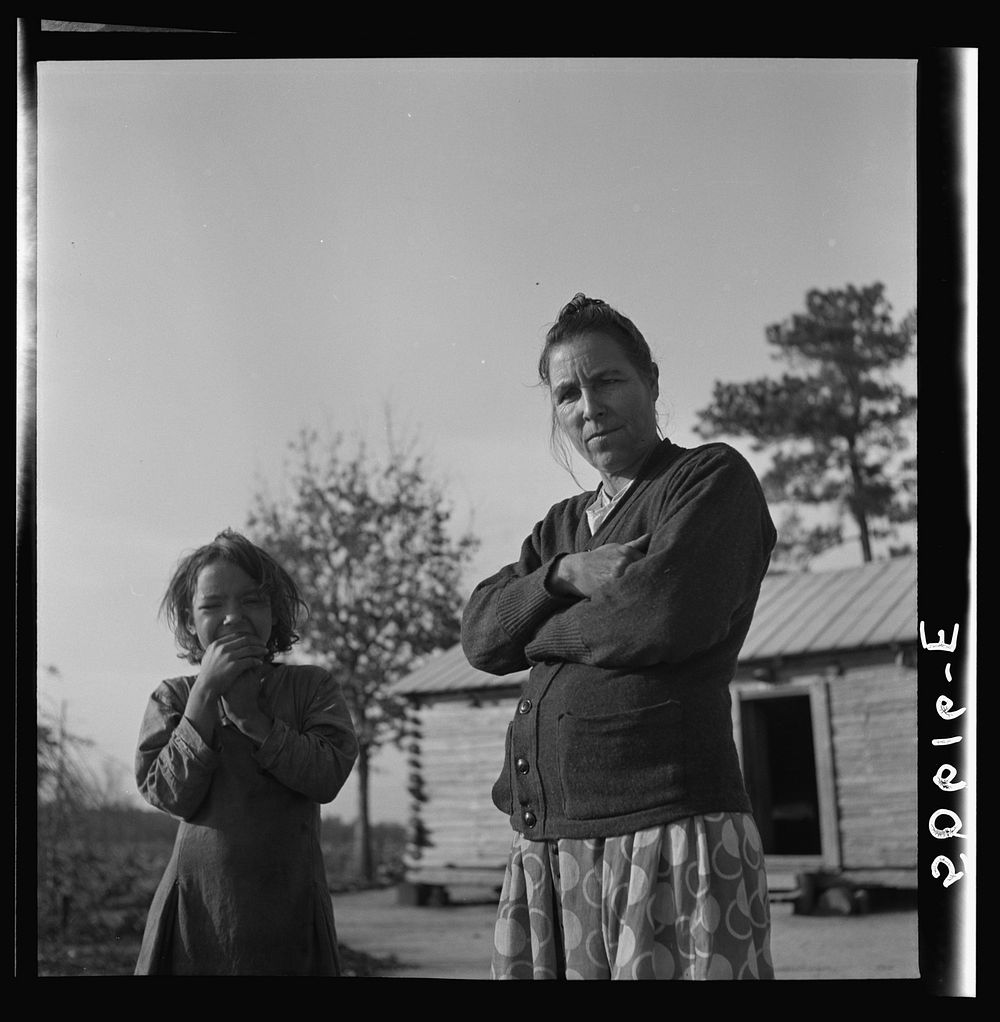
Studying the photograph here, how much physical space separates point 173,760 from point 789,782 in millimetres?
7902

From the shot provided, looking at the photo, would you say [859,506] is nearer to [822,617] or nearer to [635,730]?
[822,617]

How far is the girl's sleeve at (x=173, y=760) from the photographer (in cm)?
268

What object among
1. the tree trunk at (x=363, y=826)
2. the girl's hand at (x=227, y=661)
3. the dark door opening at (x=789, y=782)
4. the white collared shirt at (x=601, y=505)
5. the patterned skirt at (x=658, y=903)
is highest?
the white collared shirt at (x=601, y=505)

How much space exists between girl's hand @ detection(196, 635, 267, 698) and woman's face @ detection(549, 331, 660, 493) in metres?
0.86

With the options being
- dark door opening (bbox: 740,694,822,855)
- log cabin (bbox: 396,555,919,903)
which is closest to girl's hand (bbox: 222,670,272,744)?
log cabin (bbox: 396,555,919,903)

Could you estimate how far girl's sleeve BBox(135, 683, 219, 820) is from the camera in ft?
8.79

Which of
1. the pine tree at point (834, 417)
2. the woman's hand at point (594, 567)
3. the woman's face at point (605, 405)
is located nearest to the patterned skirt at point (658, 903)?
the woman's hand at point (594, 567)

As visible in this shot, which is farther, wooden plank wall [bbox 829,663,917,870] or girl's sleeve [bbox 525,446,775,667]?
wooden plank wall [bbox 829,663,917,870]

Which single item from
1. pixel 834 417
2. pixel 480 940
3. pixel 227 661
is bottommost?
pixel 480 940

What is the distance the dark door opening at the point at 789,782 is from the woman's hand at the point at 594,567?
7.21m

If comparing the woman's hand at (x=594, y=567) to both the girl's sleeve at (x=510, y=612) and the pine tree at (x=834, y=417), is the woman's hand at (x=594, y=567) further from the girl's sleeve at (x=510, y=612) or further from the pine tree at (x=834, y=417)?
the pine tree at (x=834, y=417)

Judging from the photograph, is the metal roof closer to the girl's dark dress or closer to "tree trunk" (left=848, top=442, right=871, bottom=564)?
"tree trunk" (left=848, top=442, right=871, bottom=564)

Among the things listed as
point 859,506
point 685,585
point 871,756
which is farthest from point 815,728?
point 685,585

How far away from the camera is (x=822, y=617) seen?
26.4ft
